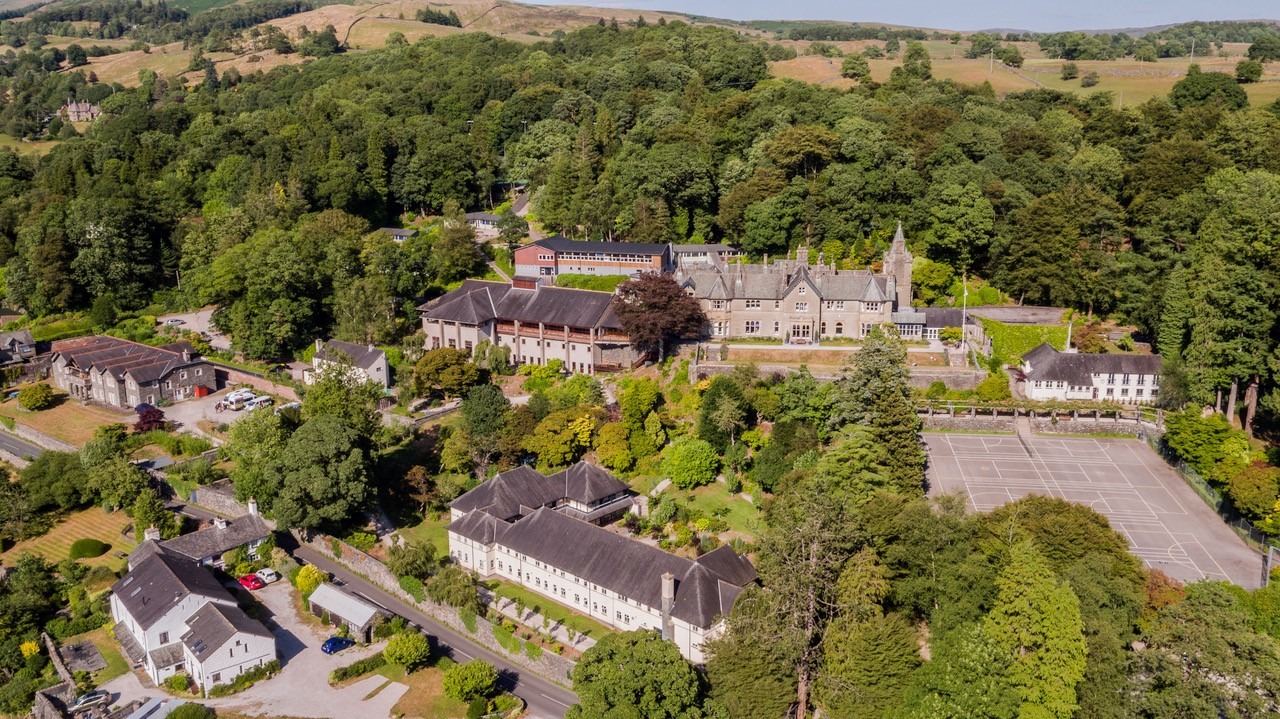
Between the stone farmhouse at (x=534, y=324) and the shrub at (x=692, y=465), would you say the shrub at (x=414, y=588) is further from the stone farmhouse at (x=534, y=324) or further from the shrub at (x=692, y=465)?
the stone farmhouse at (x=534, y=324)

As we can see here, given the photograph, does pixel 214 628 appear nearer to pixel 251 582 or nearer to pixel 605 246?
pixel 251 582

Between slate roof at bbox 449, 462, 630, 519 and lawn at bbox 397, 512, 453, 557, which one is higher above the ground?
slate roof at bbox 449, 462, 630, 519

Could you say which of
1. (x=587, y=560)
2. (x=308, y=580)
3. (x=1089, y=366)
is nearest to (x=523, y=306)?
(x=308, y=580)

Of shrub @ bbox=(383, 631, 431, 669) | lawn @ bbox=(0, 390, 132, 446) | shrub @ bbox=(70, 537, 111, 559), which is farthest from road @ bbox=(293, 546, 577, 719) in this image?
lawn @ bbox=(0, 390, 132, 446)

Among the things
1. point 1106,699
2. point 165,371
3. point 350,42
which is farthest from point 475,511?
point 350,42

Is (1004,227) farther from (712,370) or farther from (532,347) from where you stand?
(532,347)

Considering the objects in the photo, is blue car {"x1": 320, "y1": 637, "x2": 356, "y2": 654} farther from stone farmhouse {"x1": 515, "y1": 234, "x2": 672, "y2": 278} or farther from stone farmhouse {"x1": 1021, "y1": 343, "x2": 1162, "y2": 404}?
stone farmhouse {"x1": 1021, "y1": 343, "x2": 1162, "y2": 404}
